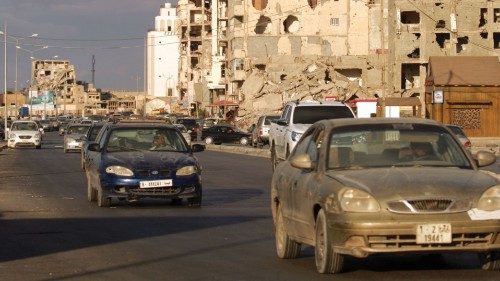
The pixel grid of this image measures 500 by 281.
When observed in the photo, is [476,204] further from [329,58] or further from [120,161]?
[329,58]

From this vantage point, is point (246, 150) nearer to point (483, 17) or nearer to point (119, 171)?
point (119, 171)

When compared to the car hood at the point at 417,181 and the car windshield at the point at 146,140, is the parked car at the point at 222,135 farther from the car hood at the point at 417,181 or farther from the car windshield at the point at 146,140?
the car hood at the point at 417,181

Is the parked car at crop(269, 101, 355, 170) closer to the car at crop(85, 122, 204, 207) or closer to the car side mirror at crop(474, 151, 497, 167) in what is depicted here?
the car at crop(85, 122, 204, 207)

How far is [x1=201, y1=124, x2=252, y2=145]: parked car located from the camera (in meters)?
76.4

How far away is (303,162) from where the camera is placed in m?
11.2

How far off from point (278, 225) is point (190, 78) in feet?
488

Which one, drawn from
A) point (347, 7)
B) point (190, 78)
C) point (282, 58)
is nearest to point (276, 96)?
point (282, 58)

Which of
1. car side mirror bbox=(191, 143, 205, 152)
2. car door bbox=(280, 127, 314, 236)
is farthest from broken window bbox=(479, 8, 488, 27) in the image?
car door bbox=(280, 127, 314, 236)

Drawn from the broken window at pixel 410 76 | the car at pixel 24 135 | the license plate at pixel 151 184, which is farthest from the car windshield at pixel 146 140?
the broken window at pixel 410 76

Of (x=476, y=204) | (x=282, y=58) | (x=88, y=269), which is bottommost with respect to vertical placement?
(x=88, y=269)

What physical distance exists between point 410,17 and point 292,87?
16.0 metres

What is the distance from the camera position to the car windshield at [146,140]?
21.9 m

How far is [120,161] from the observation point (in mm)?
20812

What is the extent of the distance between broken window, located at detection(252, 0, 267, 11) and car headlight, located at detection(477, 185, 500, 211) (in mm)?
110927
